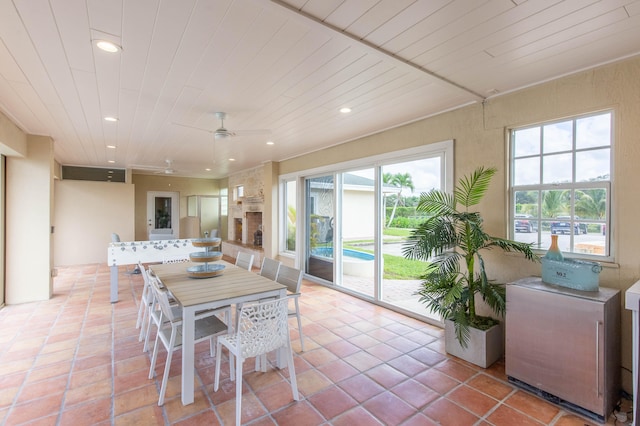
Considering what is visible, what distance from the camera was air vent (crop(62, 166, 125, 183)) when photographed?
7387 millimetres

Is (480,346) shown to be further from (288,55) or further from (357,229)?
(288,55)

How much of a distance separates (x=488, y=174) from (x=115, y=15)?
2963 mm

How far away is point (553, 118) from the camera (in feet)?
8.24

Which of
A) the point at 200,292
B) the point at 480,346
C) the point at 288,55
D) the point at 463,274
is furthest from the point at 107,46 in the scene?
the point at 480,346

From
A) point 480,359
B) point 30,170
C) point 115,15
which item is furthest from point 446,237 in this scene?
point 30,170

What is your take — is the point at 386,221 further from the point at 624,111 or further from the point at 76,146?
the point at 76,146

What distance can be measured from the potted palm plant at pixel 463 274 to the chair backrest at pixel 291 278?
1066 mm

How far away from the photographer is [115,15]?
165cm

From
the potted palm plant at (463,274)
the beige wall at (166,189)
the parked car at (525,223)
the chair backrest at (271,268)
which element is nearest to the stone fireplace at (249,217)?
the beige wall at (166,189)

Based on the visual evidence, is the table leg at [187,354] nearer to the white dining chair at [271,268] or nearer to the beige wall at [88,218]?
the white dining chair at [271,268]

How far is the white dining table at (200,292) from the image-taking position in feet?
6.74

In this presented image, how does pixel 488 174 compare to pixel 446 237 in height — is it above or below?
above

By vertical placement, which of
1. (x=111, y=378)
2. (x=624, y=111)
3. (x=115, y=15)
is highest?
(x=115, y=15)

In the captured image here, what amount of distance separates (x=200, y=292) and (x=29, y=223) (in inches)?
149
